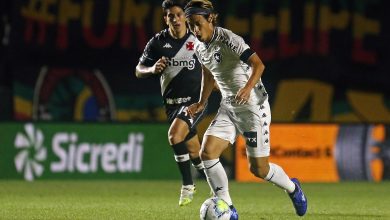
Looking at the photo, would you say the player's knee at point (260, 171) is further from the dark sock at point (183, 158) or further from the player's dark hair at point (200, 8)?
the dark sock at point (183, 158)

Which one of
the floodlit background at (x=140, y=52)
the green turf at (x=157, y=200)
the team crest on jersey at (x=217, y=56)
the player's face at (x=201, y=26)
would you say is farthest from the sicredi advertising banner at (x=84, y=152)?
the player's face at (x=201, y=26)

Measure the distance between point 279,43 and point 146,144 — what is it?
3696 millimetres

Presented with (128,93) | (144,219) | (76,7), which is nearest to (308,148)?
(128,93)

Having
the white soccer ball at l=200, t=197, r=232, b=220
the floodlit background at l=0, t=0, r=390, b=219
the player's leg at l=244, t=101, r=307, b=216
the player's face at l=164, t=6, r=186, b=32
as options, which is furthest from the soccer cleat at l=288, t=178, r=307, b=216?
the floodlit background at l=0, t=0, r=390, b=219

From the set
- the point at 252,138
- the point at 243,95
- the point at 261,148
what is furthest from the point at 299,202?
the point at 243,95

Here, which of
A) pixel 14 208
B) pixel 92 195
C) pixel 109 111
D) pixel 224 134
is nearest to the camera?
pixel 224 134

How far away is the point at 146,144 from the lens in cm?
1415

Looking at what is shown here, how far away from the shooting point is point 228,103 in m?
8.18

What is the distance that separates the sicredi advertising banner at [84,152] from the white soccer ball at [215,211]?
6.51m

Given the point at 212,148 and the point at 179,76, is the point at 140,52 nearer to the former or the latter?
the point at 179,76

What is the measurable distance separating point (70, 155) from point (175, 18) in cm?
458

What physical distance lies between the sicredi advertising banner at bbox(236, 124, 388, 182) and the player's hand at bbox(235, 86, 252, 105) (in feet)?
20.8

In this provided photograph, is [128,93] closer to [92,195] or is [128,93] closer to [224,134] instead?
[92,195]

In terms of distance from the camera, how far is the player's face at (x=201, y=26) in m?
7.80
